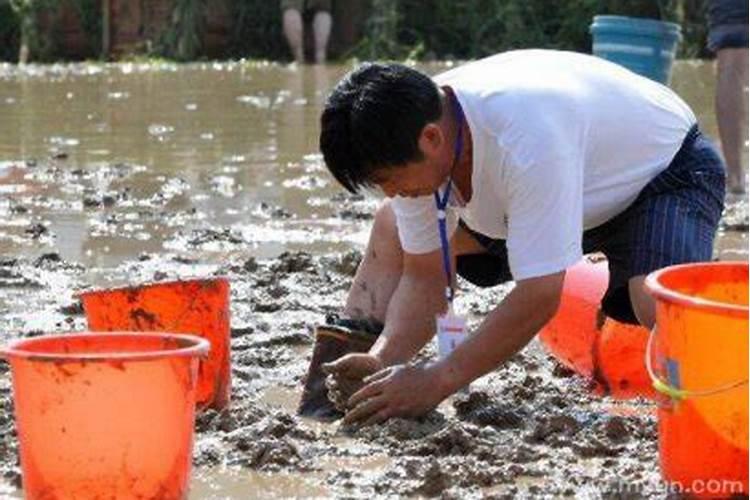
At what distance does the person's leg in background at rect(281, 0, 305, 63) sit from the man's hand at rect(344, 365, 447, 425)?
13.6 m

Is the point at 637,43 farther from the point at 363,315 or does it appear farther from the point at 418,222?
the point at 418,222

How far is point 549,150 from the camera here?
11.7 feet

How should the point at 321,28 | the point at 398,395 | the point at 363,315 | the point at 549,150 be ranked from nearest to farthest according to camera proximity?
the point at 549,150 < the point at 398,395 < the point at 363,315 < the point at 321,28

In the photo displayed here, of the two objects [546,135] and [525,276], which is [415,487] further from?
[546,135]

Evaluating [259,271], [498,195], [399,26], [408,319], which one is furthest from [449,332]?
[399,26]

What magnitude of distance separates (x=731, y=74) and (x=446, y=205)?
379 cm

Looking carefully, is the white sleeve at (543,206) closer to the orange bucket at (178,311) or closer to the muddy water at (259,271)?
the muddy water at (259,271)

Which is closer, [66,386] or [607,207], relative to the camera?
[66,386]

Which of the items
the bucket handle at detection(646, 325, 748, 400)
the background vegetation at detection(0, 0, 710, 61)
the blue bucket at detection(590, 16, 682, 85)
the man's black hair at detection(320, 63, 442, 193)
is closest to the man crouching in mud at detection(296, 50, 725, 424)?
the man's black hair at detection(320, 63, 442, 193)

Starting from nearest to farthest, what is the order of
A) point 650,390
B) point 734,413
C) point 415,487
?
point 734,413 → point 415,487 → point 650,390

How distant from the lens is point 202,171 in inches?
339

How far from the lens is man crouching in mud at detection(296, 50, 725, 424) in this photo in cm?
355

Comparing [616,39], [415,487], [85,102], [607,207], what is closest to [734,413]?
[415,487]

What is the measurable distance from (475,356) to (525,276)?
211 millimetres
